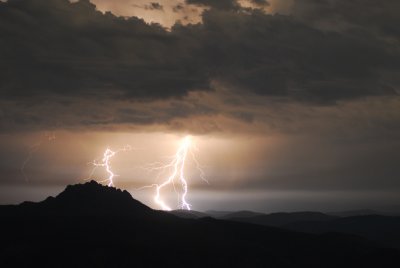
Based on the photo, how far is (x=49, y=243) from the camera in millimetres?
136250

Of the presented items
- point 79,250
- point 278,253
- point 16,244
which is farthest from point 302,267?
point 16,244

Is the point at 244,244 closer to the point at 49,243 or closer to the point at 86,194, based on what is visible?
the point at 49,243

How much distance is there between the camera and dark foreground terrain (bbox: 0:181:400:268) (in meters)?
130

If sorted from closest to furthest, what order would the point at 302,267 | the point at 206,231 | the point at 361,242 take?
the point at 302,267 < the point at 206,231 < the point at 361,242

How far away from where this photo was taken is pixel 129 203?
191 metres

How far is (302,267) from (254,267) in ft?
66.5

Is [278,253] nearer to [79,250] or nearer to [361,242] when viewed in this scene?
[361,242]

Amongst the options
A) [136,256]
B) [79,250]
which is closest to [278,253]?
[136,256]

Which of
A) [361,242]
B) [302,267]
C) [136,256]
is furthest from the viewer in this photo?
[361,242]

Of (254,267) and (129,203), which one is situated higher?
(129,203)

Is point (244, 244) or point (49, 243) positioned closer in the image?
point (49, 243)

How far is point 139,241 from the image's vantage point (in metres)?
143

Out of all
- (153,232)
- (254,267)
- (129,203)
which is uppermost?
(129,203)

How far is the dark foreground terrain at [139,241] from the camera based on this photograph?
130 metres
